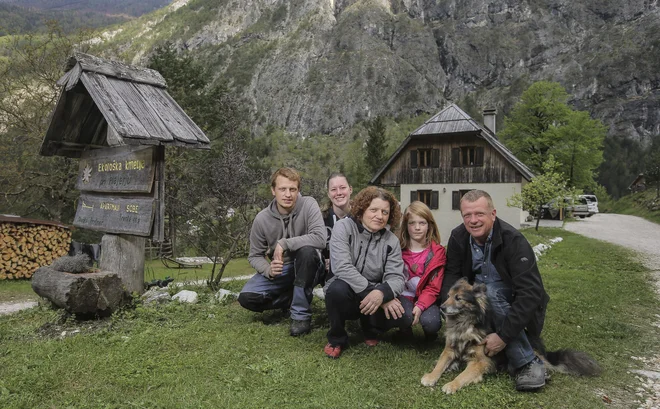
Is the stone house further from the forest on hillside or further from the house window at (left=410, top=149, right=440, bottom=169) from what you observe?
the forest on hillside

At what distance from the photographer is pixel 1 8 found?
64562 millimetres

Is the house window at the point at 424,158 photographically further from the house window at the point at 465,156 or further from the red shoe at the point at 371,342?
the red shoe at the point at 371,342

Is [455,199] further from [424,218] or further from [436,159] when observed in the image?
[424,218]

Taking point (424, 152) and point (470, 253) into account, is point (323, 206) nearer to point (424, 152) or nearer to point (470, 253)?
point (470, 253)

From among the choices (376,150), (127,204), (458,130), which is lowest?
(127,204)

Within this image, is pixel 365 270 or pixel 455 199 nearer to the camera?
pixel 365 270

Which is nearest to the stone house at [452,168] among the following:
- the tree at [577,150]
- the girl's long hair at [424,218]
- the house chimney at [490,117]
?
the house chimney at [490,117]

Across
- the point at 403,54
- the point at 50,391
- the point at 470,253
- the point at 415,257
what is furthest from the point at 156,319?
the point at 403,54

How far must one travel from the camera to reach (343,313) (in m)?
4.15

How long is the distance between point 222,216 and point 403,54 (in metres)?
126

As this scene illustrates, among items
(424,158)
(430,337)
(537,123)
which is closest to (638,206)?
(537,123)

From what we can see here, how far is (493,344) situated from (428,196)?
80.9ft

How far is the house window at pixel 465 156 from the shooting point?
84.4 feet

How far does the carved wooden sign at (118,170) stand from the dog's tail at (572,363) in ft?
16.7
